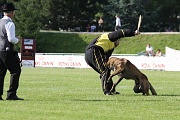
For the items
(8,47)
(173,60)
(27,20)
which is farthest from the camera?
(27,20)

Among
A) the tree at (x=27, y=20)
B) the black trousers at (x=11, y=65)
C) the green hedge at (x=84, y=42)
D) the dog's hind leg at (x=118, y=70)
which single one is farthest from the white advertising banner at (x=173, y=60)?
the tree at (x=27, y=20)

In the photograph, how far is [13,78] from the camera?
13.6 m

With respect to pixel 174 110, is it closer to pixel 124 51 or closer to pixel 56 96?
pixel 56 96

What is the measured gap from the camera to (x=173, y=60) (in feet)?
115

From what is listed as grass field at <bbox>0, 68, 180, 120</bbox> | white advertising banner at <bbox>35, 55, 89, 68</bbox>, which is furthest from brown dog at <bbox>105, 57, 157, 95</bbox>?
white advertising banner at <bbox>35, 55, 89, 68</bbox>

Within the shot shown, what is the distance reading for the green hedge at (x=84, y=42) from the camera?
55938 millimetres

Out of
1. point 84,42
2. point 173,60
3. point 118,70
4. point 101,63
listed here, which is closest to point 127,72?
point 118,70

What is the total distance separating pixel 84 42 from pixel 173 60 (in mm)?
24170

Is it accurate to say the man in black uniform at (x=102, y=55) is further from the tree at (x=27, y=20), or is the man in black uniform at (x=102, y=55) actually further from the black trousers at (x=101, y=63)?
the tree at (x=27, y=20)

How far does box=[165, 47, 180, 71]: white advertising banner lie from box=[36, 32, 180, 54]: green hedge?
770 inches

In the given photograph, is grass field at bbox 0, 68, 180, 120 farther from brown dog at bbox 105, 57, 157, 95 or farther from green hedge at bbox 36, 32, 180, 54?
green hedge at bbox 36, 32, 180, 54

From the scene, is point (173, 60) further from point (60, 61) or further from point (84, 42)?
point (84, 42)

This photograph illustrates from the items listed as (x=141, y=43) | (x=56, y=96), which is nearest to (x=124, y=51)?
(x=141, y=43)

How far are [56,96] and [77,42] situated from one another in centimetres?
4387
